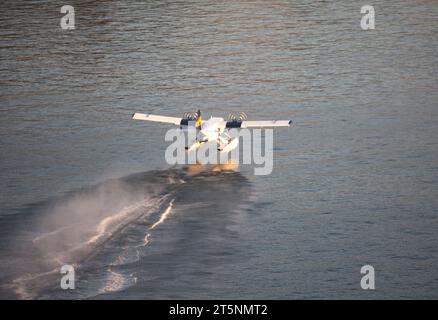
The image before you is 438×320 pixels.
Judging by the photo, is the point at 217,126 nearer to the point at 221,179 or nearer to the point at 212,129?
the point at 212,129

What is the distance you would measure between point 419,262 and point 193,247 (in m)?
22.8

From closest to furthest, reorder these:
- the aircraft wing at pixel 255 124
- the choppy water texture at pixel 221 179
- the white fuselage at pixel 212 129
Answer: the choppy water texture at pixel 221 179
the white fuselage at pixel 212 129
the aircraft wing at pixel 255 124

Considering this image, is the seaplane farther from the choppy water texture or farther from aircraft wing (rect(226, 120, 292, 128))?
the choppy water texture

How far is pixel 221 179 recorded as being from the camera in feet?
381

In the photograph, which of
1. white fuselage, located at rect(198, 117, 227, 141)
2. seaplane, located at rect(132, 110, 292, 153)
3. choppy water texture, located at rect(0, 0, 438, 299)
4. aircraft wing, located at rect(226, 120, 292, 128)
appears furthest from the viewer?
aircraft wing, located at rect(226, 120, 292, 128)

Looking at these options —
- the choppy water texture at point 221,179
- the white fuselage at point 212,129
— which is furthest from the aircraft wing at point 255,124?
the choppy water texture at point 221,179

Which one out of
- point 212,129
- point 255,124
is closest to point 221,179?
point 212,129

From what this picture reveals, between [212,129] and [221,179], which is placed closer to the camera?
[212,129]

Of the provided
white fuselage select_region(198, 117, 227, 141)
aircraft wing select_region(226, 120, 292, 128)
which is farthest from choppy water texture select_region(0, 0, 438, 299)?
aircraft wing select_region(226, 120, 292, 128)

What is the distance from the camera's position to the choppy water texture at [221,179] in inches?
3625

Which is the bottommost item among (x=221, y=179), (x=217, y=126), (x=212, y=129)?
(x=221, y=179)

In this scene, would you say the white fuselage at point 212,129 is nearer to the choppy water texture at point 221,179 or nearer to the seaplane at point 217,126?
the seaplane at point 217,126

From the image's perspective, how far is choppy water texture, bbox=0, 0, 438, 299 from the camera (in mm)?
92062

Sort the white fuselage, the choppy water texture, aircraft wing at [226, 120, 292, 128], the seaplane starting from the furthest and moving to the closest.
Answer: aircraft wing at [226, 120, 292, 128] < the seaplane < the white fuselage < the choppy water texture
